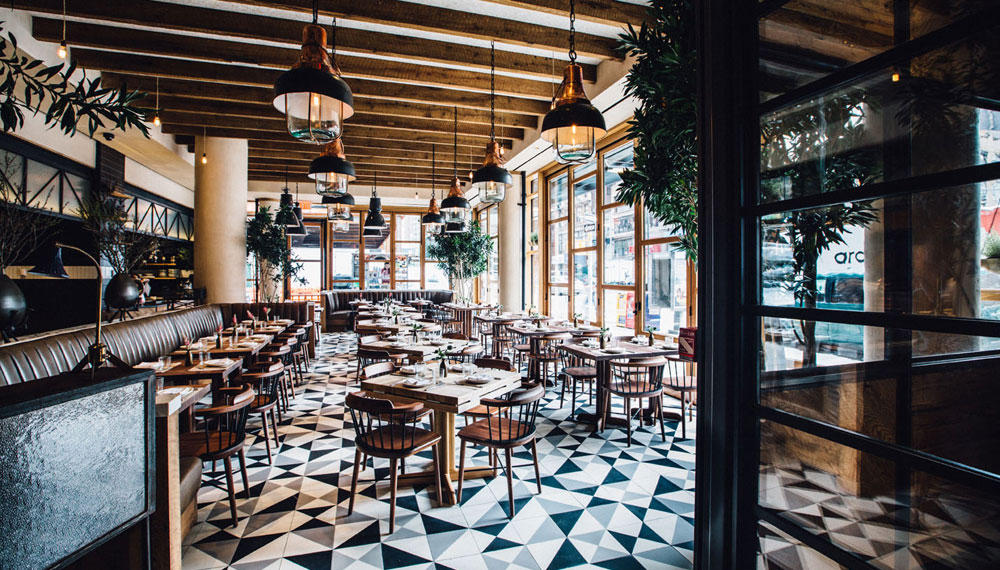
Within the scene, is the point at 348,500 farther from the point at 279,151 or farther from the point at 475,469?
the point at 279,151

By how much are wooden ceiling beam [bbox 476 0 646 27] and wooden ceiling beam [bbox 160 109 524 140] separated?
3.92 meters

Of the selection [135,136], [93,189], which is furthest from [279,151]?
[93,189]

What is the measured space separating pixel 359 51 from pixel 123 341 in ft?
14.5

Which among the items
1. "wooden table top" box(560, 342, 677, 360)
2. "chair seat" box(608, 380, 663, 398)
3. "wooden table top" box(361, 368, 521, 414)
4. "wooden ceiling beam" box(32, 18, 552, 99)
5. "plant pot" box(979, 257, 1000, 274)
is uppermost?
"wooden ceiling beam" box(32, 18, 552, 99)

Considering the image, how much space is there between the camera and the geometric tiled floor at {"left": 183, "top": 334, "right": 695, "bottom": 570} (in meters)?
2.75

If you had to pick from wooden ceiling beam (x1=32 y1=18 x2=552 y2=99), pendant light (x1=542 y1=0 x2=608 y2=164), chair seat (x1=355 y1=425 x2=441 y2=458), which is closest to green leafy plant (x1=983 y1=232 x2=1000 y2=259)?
pendant light (x1=542 y1=0 x2=608 y2=164)

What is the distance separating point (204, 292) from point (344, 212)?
3.40m

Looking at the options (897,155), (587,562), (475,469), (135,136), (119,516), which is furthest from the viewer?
(135,136)

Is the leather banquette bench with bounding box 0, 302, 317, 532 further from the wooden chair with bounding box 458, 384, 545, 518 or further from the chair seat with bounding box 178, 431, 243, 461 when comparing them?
the wooden chair with bounding box 458, 384, 545, 518

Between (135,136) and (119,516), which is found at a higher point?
(135,136)

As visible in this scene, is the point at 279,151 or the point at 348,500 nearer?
the point at 348,500

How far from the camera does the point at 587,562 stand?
2.72 m

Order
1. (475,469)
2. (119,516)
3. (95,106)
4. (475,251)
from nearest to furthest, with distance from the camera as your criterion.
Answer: (119,516) → (95,106) → (475,469) → (475,251)

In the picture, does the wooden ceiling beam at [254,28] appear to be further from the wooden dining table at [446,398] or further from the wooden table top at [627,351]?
the wooden dining table at [446,398]
